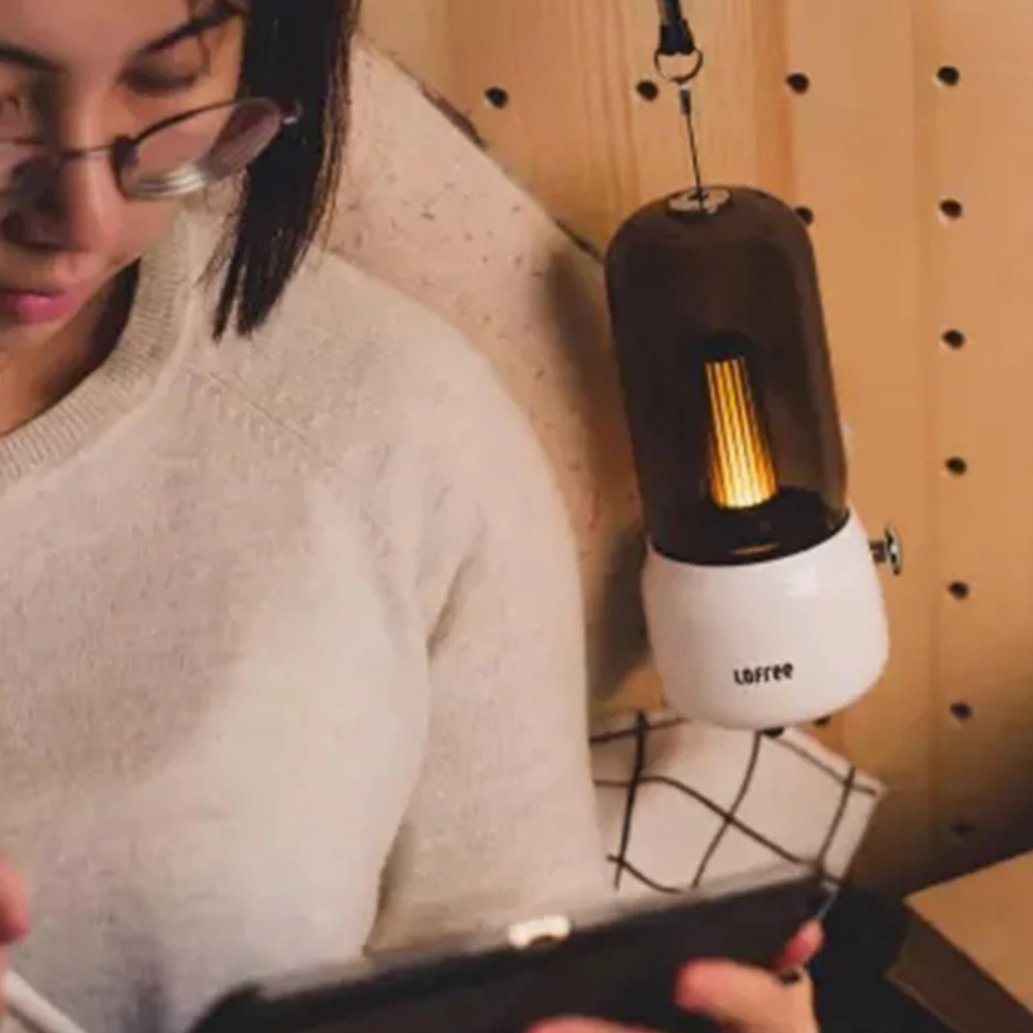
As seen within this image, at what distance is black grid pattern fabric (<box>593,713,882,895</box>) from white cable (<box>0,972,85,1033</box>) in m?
0.42

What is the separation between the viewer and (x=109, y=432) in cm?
86

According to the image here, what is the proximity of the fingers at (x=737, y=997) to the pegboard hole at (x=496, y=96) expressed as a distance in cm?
46

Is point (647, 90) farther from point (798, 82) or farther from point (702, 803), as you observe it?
point (702, 803)

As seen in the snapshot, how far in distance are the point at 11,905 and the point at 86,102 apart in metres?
0.27

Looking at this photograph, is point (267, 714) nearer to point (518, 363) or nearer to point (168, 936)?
point (168, 936)

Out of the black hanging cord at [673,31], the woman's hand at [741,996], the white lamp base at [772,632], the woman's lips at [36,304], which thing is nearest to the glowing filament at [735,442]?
the white lamp base at [772,632]

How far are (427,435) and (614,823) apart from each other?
33 centimetres

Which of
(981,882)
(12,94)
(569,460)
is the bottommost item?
(981,882)

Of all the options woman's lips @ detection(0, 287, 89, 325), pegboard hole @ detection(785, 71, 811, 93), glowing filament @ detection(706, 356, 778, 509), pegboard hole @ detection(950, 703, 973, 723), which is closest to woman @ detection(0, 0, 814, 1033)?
woman's lips @ detection(0, 287, 89, 325)

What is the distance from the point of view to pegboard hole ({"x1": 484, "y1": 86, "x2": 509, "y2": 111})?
1053mm

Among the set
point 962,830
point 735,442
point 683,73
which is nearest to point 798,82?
point 683,73

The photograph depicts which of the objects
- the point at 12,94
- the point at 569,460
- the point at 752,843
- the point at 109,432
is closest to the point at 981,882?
the point at 752,843

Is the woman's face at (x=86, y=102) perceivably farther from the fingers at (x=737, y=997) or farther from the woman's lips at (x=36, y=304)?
the fingers at (x=737, y=997)

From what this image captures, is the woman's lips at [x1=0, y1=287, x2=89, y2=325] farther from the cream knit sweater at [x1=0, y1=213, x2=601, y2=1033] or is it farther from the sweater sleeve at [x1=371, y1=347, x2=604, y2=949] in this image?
the sweater sleeve at [x1=371, y1=347, x2=604, y2=949]
